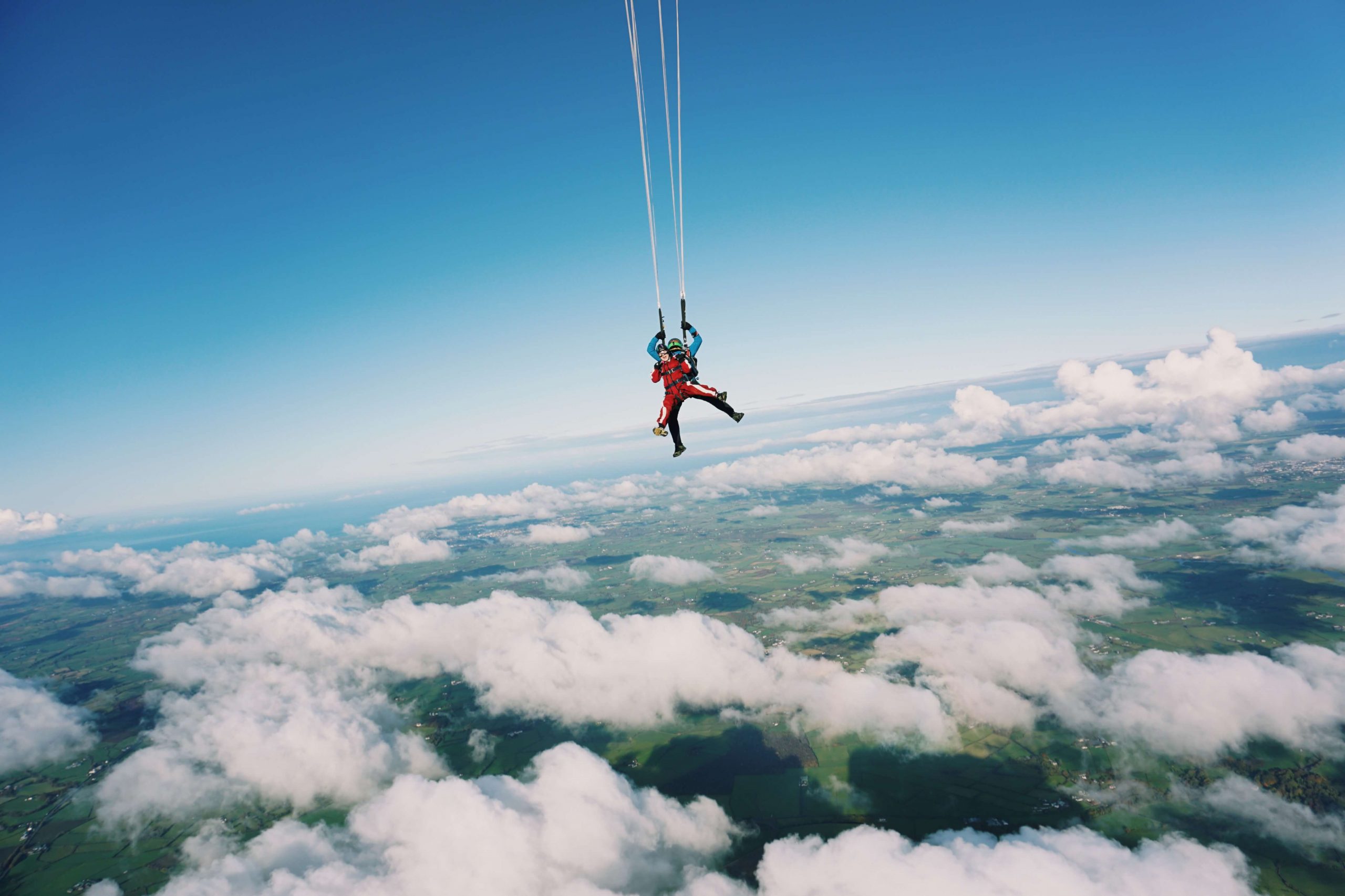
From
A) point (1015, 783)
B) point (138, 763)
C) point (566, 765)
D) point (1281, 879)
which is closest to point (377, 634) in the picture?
point (138, 763)

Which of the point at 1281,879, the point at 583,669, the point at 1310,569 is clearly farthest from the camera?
the point at 1310,569

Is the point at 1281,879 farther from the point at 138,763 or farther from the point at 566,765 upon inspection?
the point at 138,763
